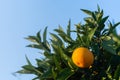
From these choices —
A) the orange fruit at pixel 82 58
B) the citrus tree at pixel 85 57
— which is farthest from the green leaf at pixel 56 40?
the orange fruit at pixel 82 58

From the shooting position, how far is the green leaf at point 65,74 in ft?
11.5

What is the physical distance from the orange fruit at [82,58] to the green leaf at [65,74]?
0.43ft

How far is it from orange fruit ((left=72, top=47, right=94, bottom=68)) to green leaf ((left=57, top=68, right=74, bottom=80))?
0.13 metres

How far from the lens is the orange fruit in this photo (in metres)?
3.42

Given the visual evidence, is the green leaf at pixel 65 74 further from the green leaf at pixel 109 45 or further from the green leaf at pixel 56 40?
the green leaf at pixel 56 40

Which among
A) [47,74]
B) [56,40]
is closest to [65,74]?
[47,74]

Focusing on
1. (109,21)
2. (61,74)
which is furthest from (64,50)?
(109,21)

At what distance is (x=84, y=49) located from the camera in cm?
349

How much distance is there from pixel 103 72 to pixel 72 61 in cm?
35

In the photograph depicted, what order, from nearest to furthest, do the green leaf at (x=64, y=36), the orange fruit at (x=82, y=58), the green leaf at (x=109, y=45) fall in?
the orange fruit at (x=82, y=58) < the green leaf at (x=109, y=45) < the green leaf at (x=64, y=36)

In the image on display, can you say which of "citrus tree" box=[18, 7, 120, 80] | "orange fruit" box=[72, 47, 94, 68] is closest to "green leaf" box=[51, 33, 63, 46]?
"citrus tree" box=[18, 7, 120, 80]

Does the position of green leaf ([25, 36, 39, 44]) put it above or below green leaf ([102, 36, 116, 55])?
above

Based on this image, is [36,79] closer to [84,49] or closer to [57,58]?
[57,58]

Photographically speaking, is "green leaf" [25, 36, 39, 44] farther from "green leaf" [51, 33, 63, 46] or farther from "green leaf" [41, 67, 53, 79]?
"green leaf" [41, 67, 53, 79]
